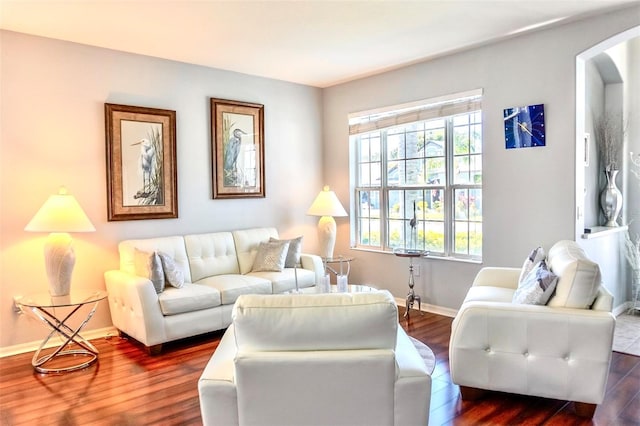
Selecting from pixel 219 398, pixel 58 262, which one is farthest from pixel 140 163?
pixel 219 398

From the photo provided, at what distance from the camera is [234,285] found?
4.27m

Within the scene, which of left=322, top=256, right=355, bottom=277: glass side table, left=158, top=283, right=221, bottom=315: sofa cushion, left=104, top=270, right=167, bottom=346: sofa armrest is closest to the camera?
left=104, top=270, right=167, bottom=346: sofa armrest

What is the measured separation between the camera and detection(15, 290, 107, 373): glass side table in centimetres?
347

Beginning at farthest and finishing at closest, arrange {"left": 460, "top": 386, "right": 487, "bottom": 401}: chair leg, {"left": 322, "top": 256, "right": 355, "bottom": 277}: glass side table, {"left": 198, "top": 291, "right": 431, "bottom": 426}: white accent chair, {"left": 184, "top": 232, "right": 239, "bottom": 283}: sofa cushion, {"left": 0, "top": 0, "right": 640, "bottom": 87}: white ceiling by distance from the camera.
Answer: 1. {"left": 322, "top": 256, "right": 355, "bottom": 277}: glass side table
2. {"left": 184, "top": 232, "right": 239, "bottom": 283}: sofa cushion
3. {"left": 0, "top": 0, "right": 640, "bottom": 87}: white ceiling
4. {"left": 460, "top": 386, "right": 487, "bottom": 401}: chair leg
5. {"left": 198, "top": 291, "right": 431, "bottom": 426}: white accent chair

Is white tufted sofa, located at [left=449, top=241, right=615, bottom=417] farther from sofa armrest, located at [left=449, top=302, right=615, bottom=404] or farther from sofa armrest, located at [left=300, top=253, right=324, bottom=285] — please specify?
sofa armrest, located at [left=300, top=253, right=324, bottom=285]

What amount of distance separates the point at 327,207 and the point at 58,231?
2.74m

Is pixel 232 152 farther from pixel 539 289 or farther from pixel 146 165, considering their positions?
pixel 539 289

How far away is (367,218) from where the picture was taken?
227 inches

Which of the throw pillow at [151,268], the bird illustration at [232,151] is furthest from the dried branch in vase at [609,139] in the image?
the throw pillow at [151,268]

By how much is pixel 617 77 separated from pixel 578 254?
9.45 ft

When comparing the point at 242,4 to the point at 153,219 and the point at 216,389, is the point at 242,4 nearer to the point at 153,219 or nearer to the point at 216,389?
the point at 153,219

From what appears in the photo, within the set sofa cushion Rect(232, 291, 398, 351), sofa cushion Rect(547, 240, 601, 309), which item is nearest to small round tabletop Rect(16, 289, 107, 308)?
sofa cushion Rect(232, 291, 398, 351)

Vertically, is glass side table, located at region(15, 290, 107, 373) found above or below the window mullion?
below

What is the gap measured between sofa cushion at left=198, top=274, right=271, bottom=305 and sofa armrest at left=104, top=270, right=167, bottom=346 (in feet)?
1.94
